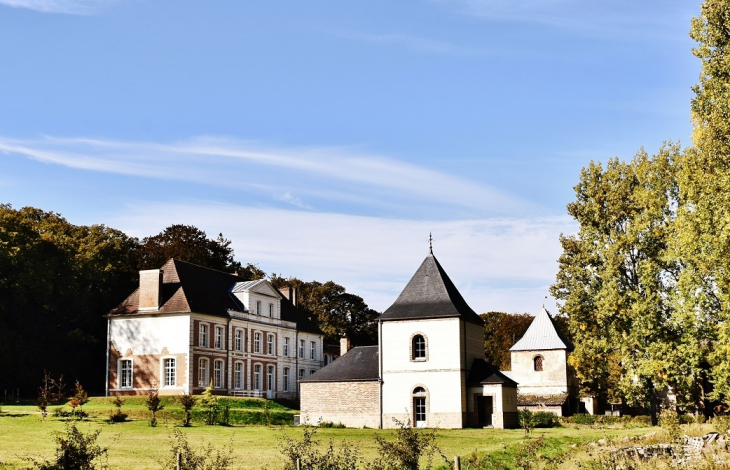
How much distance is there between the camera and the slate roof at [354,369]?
41781 millimetres

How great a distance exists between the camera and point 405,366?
135ft

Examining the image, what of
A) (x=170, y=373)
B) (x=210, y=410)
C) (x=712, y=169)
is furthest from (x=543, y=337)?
(x=712, y=169)

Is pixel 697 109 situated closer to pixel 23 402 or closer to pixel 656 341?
pixel 656 341

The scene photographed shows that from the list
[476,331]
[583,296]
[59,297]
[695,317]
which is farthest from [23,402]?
[695,317]

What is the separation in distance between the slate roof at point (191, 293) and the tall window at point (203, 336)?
2.85 ft

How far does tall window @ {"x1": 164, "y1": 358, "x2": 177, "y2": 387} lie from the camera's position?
47094 millimetres

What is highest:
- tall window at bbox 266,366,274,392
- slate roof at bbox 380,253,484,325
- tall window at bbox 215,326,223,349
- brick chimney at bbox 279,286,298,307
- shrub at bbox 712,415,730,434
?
brick chimney at bbox 279,286,298,307

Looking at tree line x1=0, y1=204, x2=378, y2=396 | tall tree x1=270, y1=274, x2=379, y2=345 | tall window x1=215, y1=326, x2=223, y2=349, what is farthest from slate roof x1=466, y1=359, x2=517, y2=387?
tall tree x1=270, y1=274, x2=379, y2=345

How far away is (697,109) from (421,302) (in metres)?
20.0

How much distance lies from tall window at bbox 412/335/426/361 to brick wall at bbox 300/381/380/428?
2.42 m

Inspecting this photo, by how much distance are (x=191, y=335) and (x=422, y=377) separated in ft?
47.1

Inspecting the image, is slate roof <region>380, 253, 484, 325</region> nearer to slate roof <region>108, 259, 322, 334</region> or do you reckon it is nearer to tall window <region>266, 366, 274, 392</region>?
slate roof <region>108, 259, 322, 334</region>

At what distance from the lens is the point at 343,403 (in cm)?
4153

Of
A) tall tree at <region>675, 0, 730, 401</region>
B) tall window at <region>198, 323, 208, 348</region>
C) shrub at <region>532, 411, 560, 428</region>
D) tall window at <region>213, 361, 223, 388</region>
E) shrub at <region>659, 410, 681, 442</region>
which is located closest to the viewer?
shrub at <region>659, 410, 681, 442</region>
